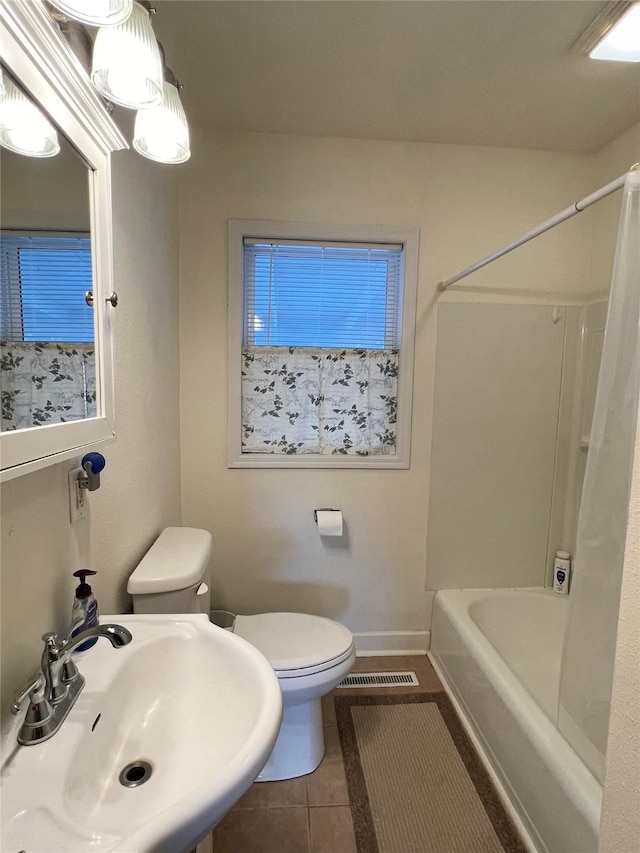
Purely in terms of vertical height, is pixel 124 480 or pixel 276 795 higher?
pixel 124 480

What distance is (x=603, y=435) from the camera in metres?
1.13

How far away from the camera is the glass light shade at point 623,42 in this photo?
3.94 feet

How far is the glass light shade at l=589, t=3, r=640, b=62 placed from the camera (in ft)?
3.94

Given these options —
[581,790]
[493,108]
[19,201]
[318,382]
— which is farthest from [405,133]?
[581,790]

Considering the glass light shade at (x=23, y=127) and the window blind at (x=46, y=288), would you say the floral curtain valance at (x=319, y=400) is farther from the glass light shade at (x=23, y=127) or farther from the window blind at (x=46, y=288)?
the glass light shade at (x=23, y=127)

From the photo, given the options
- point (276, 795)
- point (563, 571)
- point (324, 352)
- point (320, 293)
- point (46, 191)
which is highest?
point (320, 293)

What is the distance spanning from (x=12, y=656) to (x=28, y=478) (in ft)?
0.98

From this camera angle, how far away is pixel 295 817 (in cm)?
131

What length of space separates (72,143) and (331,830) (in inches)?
74.2

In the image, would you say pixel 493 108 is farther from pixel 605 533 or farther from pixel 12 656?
pixel 12 656

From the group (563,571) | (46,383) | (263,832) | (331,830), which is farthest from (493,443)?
(46,383)

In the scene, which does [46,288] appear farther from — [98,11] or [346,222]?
[346,222]

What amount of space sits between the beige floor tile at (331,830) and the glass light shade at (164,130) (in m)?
1.96

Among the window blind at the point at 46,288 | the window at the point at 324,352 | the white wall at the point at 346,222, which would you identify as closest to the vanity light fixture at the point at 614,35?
the white wall at the point at 346,222
